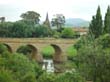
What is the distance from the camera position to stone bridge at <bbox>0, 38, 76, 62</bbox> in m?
A: 82.9

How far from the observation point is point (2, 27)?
327 ft

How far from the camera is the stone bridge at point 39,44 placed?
272 feet

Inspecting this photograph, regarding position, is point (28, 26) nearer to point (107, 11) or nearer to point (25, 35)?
point (25, 35)

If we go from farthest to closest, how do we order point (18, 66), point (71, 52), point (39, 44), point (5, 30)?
point (5, 30) → point (71, 52) → point (39, 44) → point (18, 66)

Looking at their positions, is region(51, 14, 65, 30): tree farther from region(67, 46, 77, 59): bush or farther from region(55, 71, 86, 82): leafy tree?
region(55, 71, 86, 82): leafy tree

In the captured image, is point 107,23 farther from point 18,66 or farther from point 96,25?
point 18,66

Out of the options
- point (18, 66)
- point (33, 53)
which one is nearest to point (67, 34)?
point (33, 53)

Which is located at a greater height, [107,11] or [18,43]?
[107,11]

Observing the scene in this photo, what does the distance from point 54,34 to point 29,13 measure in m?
25.8

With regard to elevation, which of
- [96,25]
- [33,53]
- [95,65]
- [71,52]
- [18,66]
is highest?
[96,25]

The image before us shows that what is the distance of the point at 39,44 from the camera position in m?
85.6

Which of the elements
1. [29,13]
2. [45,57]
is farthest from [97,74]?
[29,13]

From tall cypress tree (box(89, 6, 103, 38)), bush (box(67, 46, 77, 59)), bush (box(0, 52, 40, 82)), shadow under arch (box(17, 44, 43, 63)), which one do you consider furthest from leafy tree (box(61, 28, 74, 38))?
bush (box(0, 52, 40, 82))

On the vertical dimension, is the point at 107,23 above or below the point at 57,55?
above
